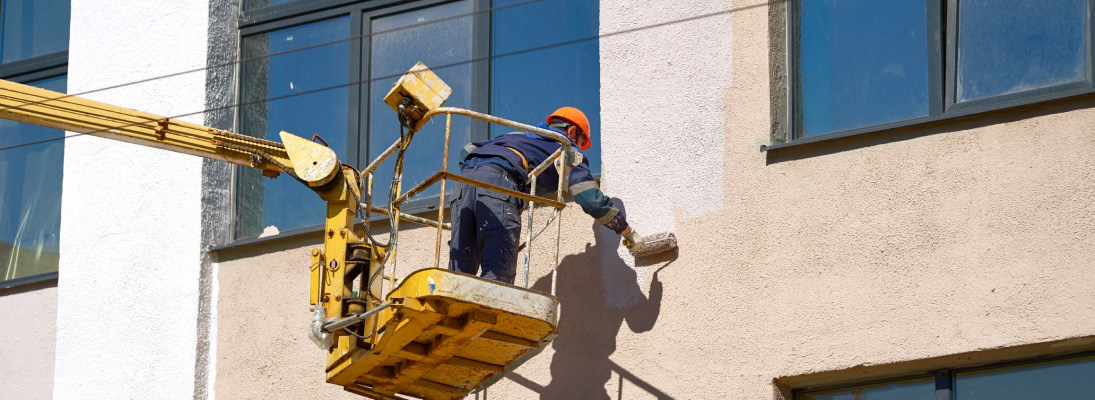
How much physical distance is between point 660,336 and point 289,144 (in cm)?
263

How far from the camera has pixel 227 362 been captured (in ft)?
34.1

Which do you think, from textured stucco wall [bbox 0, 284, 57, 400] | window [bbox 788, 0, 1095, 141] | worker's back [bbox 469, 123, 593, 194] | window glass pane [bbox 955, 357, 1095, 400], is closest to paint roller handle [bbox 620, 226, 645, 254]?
worker's back [bbox 469, 123, 593, 194]

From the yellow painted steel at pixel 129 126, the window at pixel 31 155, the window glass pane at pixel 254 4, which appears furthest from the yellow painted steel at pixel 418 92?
the window at pixel 31 155

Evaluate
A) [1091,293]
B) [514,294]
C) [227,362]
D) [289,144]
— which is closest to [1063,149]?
[1091,293]

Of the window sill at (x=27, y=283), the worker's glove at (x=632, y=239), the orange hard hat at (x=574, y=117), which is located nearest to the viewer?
the worker's glove at (x=632, y=239)

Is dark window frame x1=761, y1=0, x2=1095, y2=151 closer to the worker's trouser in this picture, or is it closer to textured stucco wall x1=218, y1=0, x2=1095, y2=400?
textured stucco wall x1=218, y1=0, x2=1095, y2=400

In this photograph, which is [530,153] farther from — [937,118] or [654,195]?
[937,118]

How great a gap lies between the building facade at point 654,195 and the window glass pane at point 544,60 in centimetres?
2

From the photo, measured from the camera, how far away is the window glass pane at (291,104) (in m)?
10.9

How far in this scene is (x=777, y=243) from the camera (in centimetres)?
897

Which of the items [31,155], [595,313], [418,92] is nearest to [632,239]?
[595,313]

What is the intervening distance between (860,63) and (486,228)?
8.70 ft

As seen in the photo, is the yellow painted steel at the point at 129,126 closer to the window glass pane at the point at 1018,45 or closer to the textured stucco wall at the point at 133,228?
the textured stucco wall at the point at 133,228

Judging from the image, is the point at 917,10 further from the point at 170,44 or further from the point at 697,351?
the point at 170,44
